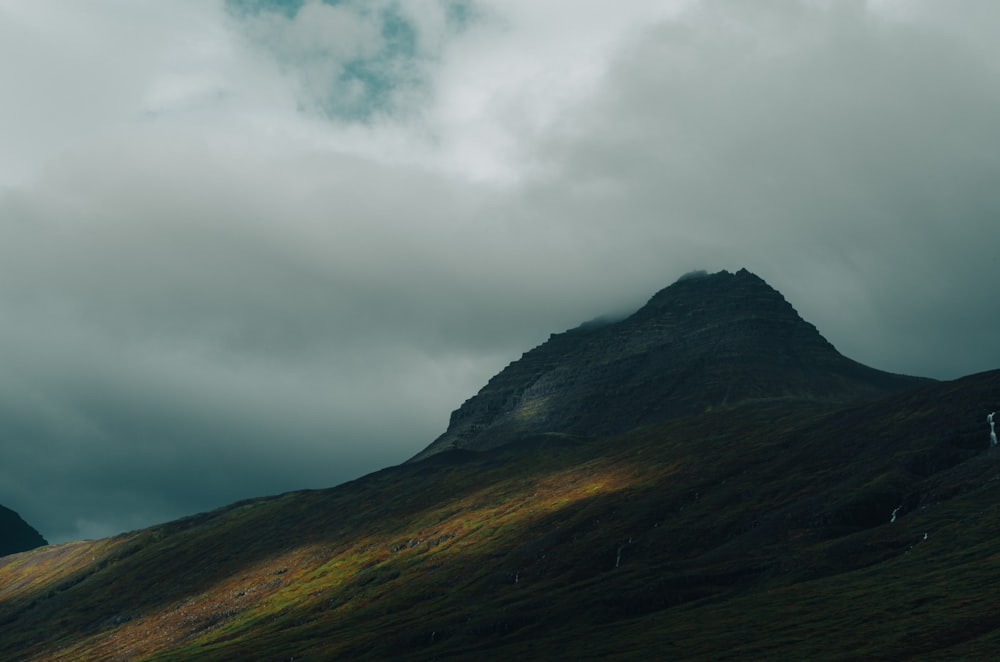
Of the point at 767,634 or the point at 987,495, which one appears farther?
the point at 987,495

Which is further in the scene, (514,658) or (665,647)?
(514,658)

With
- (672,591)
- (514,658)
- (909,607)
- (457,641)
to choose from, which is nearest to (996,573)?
(909,607)

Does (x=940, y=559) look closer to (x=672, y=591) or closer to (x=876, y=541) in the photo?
(x=876, y=541)

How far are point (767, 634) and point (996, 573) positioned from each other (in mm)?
38637

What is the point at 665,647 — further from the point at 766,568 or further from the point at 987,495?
the point at 987,495

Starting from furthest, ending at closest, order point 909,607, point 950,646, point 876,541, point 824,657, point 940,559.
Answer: point 876,541 < point 940,559 < point 909,607 < point 824,657 < point 950,646

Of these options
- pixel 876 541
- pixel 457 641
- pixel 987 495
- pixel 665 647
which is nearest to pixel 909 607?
pixel 665 647

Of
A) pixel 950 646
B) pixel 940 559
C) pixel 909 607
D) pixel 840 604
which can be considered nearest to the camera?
pixel 950 646

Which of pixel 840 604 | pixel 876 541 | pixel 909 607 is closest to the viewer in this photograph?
pixel 909 607

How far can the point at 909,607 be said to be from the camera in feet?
454

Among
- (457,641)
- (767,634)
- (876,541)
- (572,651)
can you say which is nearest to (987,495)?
(876,541)

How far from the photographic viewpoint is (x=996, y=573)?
143500 mm

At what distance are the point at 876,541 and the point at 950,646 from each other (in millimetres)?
75129

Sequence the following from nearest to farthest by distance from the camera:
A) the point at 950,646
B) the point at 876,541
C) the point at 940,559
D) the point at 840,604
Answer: the point at 950,646 → the point at 840,604 → the point at 940,559 → the point at 876,541
